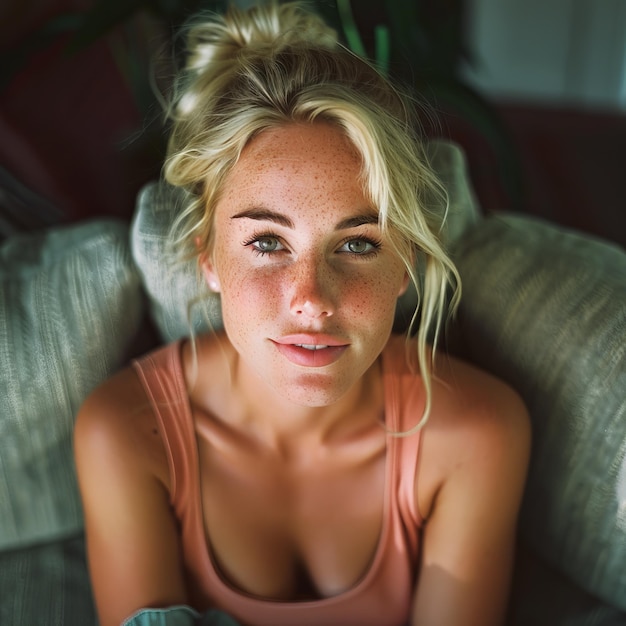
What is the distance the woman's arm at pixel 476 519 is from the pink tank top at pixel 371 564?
4 centimetres

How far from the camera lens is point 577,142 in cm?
203

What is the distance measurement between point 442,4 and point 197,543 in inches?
50.3

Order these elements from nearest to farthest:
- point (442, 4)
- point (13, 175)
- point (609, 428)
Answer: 1. point (609, 428)
2. point (13, 175)
3. point (442, 4)

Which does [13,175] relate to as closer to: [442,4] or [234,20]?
[234,20]

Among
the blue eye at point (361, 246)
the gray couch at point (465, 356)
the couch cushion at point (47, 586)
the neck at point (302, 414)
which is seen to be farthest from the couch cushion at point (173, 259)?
the couch cushion at point (47, 586)

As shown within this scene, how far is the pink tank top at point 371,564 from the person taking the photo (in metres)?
1.00

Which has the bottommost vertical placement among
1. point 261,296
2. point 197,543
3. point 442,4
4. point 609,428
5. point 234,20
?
point 197,543

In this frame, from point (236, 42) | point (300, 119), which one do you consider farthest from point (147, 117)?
point (300, 119)

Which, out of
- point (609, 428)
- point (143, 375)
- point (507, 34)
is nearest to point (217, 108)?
point (143, 375)

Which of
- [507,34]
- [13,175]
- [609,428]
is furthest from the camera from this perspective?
[507,34]

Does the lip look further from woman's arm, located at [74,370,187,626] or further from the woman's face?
woman's arm, located at [74,370,187,626]

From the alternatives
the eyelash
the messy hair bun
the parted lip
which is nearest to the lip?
the parted lip

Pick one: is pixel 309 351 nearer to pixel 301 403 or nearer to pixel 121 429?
pixel 301 403

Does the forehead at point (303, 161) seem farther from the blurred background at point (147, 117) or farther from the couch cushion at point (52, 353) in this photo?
the couch cushion at point (52, 353)
